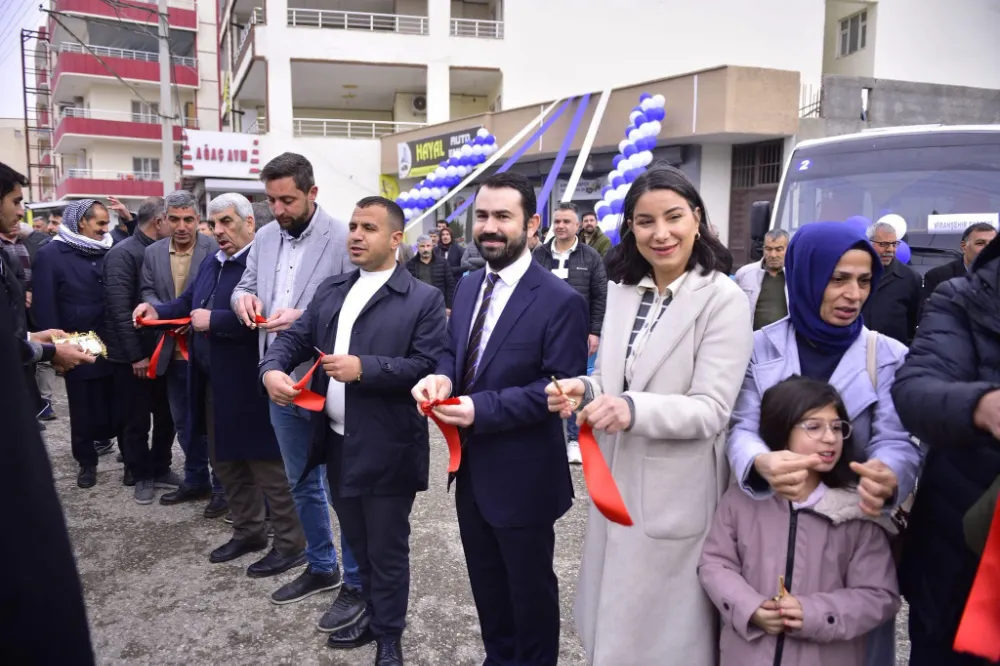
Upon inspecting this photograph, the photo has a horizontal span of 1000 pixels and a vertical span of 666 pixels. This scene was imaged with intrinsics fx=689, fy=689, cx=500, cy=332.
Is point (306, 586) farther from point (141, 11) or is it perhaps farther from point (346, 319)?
point (141, 11)

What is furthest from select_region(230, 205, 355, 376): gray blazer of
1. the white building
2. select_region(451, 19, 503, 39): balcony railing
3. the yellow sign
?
select_region(451, 19, 503, 39): balcony railing

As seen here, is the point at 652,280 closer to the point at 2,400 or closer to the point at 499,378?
the point at 499,378

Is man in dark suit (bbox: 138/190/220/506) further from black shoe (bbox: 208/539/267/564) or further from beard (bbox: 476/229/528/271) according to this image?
beard (bbox: 476/229/528/271)

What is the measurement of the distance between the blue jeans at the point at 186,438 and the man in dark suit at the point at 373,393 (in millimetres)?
2181

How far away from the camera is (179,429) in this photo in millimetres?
Result: 5055

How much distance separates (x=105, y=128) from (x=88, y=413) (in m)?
33.2

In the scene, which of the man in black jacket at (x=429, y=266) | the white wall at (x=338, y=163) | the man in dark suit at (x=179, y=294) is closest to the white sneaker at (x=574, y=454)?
the man in dark suit at (x=179, y=294)

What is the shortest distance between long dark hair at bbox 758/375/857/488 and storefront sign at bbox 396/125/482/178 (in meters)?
16.4

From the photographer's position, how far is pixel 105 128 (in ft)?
107

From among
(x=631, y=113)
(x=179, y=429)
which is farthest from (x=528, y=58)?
(x=179, y=429)

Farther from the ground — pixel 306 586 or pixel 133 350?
pixel 133 350

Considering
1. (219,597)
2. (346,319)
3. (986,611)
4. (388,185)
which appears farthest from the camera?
(388,185)

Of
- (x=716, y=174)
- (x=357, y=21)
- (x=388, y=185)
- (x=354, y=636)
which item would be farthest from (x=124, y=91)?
(x=354, y=636)

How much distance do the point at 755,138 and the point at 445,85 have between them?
10.5 meters
